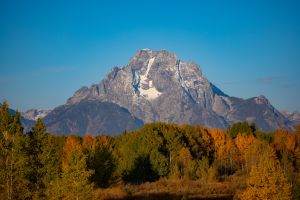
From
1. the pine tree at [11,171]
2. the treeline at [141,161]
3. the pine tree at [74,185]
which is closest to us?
the pine tree at [74,185]

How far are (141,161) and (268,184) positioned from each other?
5441cm

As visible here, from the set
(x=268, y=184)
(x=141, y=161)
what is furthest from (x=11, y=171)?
(x=141, y=161)

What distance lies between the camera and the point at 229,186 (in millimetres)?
78562

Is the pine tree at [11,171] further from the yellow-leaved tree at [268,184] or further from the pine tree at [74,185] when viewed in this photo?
the yellow-leaved tree at [268,184]

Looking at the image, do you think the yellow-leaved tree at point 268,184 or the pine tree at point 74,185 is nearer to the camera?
the yellow-leaved tree at point 268,184

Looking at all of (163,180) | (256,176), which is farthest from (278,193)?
(163,180)

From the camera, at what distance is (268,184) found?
34.7m

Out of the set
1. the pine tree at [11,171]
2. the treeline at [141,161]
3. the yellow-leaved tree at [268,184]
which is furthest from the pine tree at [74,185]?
the yellow-leaved tree at [268,184]

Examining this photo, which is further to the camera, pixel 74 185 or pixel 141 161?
pixel 141 161

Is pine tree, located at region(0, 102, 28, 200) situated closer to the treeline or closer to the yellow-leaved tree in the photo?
the treeline

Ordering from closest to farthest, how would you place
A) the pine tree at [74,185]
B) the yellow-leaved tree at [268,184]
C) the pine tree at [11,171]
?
the yellow-leaved tree at [268,184] < the pine tree at [74,185] < the pine tree at [11,171]

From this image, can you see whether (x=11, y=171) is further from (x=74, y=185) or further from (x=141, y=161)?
(x=141, y=161)

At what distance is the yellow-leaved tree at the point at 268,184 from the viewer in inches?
1345

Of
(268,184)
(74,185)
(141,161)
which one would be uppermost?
(141,161)
